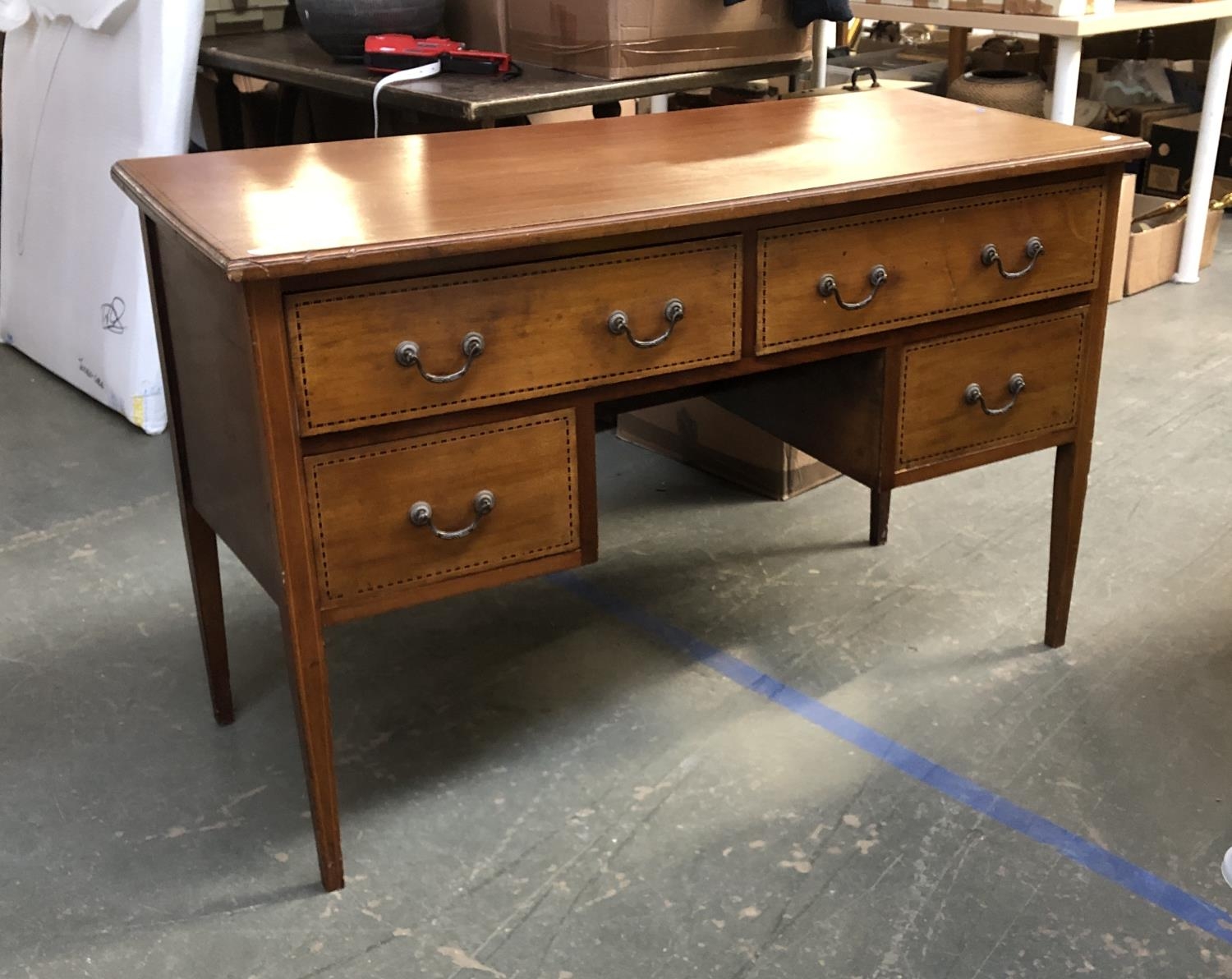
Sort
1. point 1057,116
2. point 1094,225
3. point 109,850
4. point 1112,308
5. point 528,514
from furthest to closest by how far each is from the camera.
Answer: point 1112,308, point 1057,116, point 1094,225, point 109,850, point 528,514

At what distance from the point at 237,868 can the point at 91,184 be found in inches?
79.7

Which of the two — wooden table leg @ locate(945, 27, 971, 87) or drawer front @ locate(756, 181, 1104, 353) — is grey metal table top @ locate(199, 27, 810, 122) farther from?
wooden table leg @ locate(945, 27, 971, 87)

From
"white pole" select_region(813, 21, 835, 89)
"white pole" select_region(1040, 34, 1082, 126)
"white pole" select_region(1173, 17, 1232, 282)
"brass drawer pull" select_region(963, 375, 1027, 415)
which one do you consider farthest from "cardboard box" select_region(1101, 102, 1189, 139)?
"brass drawer pull" select_region(963, 375, 1027, 415)

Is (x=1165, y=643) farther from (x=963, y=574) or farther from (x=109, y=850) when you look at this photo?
(x=109, y=850)

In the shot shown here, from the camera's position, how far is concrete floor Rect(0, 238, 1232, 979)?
1.52 m

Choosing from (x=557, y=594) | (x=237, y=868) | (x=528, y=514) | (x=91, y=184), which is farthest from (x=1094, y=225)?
(x=91, y=184)

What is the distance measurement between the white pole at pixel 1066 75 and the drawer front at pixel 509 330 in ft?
7.15

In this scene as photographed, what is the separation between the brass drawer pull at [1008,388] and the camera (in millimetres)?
1807

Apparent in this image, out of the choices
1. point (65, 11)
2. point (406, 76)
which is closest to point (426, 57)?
point (406, 76)

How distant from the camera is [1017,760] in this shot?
1815 mm

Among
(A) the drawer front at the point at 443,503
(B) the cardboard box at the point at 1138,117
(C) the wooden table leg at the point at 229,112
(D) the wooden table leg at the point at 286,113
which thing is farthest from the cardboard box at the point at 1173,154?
(A) the drawer front at the point at 443,503

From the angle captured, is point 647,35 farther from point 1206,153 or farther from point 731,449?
point 1206,153

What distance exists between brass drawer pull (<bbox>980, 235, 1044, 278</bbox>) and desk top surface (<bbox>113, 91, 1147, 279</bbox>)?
0.33 feet

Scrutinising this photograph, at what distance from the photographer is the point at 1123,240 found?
3727 millimetres
